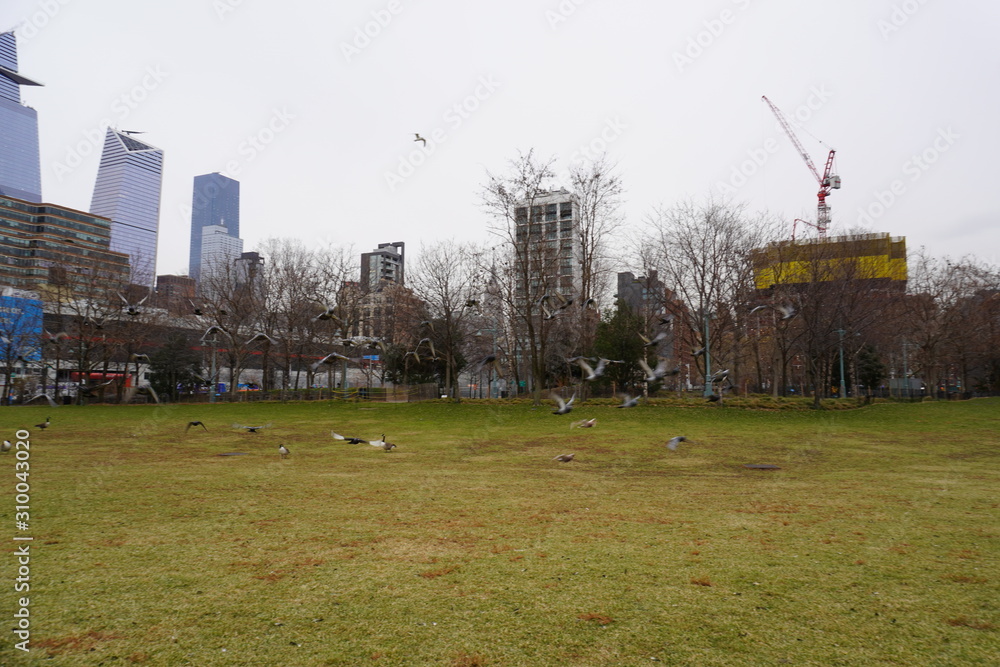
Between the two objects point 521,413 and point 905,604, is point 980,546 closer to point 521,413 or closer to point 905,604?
point 905,604

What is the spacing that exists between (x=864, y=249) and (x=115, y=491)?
4446cm

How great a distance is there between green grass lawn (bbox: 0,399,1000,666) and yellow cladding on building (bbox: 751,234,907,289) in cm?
2164

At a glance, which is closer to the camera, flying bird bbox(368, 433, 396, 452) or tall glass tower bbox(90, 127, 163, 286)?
flying bird bbox(368, 433, 396, 452)

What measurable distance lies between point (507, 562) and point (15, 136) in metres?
213

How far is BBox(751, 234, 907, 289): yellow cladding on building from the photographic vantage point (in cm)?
3369

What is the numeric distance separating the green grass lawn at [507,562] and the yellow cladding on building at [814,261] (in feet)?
71.0

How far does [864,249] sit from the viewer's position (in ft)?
128

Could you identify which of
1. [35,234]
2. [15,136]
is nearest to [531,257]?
[35,234]

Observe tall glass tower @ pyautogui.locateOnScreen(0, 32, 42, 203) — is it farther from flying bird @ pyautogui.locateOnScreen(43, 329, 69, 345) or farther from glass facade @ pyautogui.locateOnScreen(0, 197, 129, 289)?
flying bird @ pyautogui.locateOnScreen(43, 329, 69, 345)

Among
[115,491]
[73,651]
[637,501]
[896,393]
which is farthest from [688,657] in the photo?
[896,393]

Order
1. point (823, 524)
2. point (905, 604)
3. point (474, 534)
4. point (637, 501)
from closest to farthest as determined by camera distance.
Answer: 1. point (905, 604)
2. point (474, 534)
3. point (823, 524)
4. point (637, 501)

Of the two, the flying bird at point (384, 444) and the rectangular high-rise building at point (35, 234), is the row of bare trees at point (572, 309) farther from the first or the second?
the rectangular high-rise building at point (35, 234)

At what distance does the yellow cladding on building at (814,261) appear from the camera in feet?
111

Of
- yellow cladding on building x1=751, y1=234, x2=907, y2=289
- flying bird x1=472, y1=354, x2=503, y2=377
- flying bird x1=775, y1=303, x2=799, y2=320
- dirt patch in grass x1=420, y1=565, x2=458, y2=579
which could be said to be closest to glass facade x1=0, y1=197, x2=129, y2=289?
flying bird x1=472, y1=354, x2=503, y2=377
